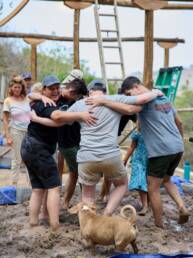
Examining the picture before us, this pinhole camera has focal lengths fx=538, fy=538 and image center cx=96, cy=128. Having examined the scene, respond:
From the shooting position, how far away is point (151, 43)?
29.8 ft

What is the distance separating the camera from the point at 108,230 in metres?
4.46

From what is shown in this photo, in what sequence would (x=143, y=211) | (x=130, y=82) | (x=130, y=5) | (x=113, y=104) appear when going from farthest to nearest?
(x=130, y=5) → (x=143, y=211) → (x=130, y=82) → (x=113, y=104)

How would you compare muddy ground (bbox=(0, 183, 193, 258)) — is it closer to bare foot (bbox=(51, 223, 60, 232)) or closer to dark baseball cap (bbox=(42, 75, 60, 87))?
bare foot (bbox=(51, 223, 60, 232))

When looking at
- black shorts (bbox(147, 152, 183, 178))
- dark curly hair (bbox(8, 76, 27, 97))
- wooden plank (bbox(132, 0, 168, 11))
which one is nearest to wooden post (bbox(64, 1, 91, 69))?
wooden plank (bbox(132, 0, 168, 11))

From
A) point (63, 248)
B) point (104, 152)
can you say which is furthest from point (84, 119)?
point (63, 248)

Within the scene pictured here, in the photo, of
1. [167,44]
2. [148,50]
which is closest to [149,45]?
[148,50]

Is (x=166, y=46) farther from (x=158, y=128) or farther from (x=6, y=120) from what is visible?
(x=158, y=128)

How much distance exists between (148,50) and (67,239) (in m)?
4.84

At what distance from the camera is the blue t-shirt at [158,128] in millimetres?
5152

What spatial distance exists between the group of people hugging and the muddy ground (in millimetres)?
150

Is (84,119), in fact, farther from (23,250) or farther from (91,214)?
(23,250)

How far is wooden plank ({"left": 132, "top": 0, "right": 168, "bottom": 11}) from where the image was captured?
867 cm

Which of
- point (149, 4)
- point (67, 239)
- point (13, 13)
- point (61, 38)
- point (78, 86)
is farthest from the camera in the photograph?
point (61, 38)

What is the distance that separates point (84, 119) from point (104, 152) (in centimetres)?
35
